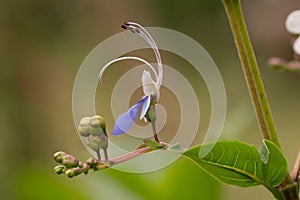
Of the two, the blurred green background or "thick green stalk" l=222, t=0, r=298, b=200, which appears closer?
"thick green stalk" l=222, t=0, r=298, b=200

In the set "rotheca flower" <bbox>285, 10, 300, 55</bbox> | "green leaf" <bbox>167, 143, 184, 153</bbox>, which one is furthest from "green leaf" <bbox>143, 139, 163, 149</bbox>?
"rotheca flower" <bbox>285, 10, 300, 55</bbox>

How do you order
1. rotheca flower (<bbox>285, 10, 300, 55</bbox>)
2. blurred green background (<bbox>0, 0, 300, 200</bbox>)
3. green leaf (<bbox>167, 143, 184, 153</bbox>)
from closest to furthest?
green leaf (<bbox>167, 143, 184, 153</bbox>), rotheca flower (<bbox>285, 10, 300, 55</bbox>), blurred green background (<bbox>0, 0, 300, 200</bbox>)

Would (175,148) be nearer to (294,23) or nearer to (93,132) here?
(93,132)

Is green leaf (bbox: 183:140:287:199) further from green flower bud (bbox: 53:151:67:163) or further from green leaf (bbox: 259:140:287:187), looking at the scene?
green flower bud (bbox: 53:151:67:163)

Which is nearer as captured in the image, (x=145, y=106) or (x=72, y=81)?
(x=145, y=106)

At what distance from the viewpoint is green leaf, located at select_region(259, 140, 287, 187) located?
0.55 metres

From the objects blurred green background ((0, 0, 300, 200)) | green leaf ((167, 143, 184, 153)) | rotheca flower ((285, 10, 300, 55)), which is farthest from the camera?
blurred green background ((0, 0, 300, 200))

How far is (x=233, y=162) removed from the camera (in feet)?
1.84

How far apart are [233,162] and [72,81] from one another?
2.64 metres

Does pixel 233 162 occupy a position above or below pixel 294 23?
below

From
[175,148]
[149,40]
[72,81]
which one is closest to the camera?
[175,148]

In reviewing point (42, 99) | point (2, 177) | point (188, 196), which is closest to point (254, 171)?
point (188, 196)

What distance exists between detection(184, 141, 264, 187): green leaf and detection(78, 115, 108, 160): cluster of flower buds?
7 cm

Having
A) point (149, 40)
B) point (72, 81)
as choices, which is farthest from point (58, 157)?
point (72, 81)
